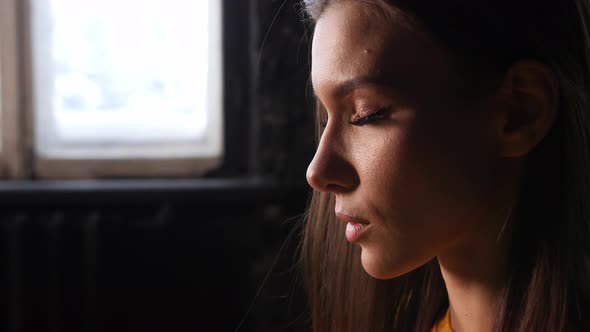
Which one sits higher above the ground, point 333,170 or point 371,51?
point 371,51

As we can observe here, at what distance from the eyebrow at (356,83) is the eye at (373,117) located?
30 mm

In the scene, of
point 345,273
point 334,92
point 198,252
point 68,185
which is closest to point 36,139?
point 68,185

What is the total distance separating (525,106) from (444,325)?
13.5 inches

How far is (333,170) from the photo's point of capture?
27.4 inches

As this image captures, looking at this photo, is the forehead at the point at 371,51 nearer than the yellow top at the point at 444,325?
Yes

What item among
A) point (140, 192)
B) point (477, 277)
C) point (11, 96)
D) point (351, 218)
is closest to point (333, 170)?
point (351, 218)

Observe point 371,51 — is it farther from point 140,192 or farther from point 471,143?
point 140,192

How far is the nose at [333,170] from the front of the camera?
0.69 meters

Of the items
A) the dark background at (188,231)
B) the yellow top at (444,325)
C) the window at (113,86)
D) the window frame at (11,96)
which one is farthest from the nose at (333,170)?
the window frame at (11,96)

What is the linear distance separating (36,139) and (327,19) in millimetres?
1678

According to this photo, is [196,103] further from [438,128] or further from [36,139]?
[438,128]

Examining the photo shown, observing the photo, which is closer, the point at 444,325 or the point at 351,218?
the point at 351,218

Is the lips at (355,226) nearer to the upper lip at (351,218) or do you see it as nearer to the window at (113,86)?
the upper lip at (351,218)

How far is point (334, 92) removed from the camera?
70cm
